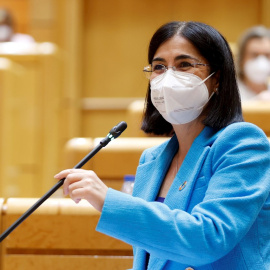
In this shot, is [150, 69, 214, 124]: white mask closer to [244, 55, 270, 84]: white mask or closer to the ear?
the ear

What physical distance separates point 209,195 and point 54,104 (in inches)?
39.2

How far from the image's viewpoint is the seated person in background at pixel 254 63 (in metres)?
1.21

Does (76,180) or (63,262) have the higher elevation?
(76,180)

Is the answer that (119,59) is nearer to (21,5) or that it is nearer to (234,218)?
(21,5)

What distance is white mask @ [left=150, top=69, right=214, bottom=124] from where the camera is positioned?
49 centimetres

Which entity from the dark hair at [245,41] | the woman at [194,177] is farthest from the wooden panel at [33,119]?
the woman at [194,177]

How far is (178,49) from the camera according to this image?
19.2 inches

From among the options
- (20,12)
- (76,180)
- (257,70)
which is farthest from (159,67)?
(20,12)

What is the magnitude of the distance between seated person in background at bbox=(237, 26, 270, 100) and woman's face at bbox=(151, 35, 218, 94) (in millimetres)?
720

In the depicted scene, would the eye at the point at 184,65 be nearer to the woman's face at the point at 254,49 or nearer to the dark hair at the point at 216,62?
the dark hair at the point at 216,62

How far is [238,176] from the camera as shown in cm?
41

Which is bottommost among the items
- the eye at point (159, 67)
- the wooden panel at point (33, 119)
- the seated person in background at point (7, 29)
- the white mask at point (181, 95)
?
the wooden panel at point (33, 119)

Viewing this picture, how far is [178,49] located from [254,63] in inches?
30.5

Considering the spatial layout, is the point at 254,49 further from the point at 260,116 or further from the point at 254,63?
the point at 260,116
